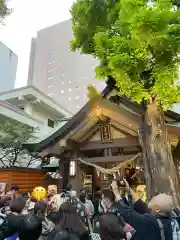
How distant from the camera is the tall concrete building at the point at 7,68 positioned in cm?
2850

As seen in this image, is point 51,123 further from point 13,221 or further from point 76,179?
point 13,221

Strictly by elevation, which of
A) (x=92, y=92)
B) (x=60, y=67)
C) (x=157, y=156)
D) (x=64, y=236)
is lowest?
(x=64, y=236)

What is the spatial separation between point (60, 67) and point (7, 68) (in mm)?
60060

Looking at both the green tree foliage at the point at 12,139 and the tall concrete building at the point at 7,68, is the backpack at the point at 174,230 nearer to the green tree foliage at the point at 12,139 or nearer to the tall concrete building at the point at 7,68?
the green tree foliage at the point at 12,139

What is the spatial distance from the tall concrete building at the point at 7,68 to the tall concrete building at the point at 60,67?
49.3m

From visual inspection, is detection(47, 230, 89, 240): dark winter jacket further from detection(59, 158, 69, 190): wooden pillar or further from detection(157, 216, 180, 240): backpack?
detection(59, 158, 69, 190): wooden pillar

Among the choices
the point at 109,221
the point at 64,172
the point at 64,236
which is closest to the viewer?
the point at 109,221

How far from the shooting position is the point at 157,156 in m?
6.00

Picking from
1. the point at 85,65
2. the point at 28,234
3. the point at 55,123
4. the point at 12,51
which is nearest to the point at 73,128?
the point at 28,234

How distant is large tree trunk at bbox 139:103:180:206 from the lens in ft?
18.6

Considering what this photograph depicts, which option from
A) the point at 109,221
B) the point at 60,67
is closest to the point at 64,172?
the point at 109,221

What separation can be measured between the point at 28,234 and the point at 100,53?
5.48 meters

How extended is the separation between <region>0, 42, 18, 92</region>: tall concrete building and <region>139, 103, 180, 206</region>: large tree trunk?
26.5 metres

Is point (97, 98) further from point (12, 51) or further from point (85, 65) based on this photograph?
point (85, 65)
